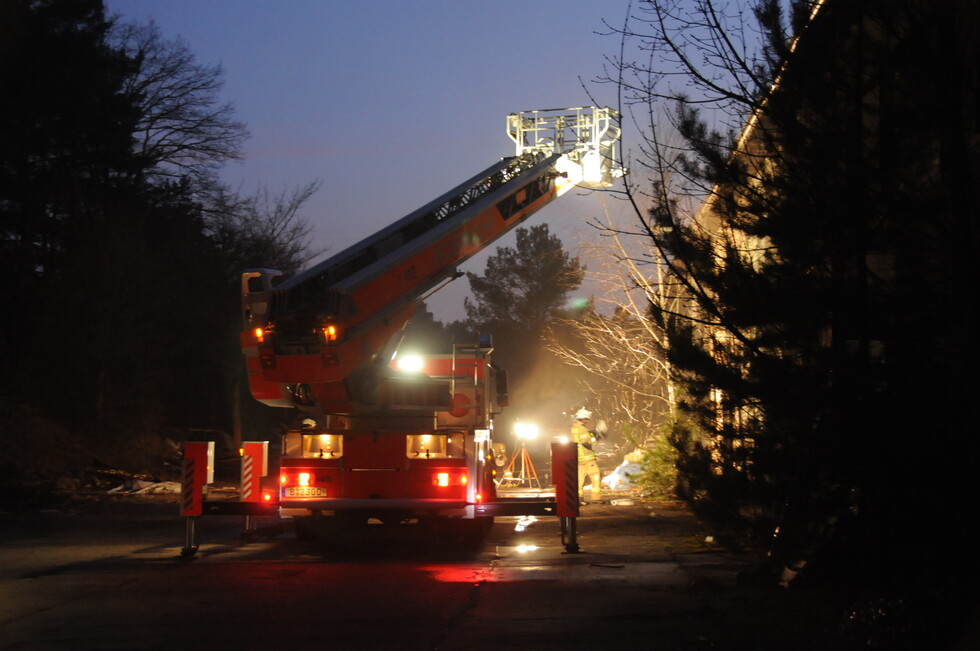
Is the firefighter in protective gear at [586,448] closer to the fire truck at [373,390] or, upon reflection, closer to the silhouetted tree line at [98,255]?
the fire truck at [373,390]

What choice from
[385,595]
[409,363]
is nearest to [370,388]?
[409,363]

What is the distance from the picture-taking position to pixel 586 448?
1828 centimetres

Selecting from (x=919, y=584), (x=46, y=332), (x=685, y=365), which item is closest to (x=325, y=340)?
(x=685, y=365)

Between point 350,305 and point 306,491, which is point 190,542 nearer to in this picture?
point 306,491

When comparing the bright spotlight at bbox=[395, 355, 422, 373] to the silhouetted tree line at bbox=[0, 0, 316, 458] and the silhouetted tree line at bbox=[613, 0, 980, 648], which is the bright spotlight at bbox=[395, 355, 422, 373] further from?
the silhouetted tree line at bbox=[0, 0, 316, 458]

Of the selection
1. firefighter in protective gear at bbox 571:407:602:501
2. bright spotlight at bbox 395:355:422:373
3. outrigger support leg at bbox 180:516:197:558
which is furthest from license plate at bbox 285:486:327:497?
firefighter in protective gear at bbox 571:407:602:501

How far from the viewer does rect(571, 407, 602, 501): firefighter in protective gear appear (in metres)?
18.2

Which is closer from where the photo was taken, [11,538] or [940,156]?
[940,156]

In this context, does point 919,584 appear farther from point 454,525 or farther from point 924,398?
point 454,525

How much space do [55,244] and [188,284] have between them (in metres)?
A: 4.75

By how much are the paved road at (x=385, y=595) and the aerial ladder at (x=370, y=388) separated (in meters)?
0.78

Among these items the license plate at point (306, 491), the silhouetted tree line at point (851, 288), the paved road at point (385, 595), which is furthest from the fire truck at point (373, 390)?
the silhouetted tree line at point (851, 288)

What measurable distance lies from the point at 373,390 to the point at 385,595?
3551 millimetres

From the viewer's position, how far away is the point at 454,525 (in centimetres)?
1273
